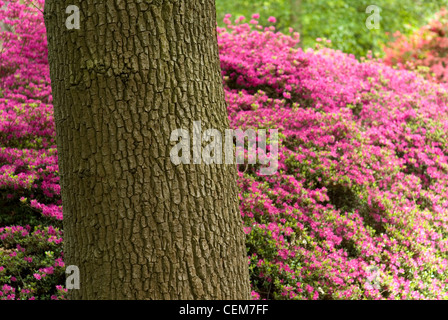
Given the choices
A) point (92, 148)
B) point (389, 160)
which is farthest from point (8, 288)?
point (389, 160)

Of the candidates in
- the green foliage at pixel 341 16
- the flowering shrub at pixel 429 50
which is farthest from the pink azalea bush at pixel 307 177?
the green foliage at pixel 341 16

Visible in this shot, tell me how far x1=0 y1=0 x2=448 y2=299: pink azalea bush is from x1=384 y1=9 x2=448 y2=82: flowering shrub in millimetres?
2292

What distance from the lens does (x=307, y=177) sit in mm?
4328

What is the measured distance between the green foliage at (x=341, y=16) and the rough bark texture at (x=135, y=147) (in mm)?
11666

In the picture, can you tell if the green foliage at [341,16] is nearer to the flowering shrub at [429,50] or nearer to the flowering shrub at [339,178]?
the flowering shrub at [429,50]

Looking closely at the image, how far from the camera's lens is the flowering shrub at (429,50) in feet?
27.9

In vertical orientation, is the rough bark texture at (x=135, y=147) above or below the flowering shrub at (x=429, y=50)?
below

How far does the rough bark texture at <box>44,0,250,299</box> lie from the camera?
6.68 ft

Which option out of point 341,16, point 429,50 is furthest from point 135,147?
point 341,16

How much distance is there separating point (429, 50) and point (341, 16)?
5.31 m

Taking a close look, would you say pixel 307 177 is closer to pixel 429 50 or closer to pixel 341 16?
pixel 429 50

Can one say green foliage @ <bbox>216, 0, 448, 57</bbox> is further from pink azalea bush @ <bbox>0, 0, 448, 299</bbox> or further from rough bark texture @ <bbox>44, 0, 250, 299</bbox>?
rough bark texture @ <bbox>44, 0, 250, 299</bbox>

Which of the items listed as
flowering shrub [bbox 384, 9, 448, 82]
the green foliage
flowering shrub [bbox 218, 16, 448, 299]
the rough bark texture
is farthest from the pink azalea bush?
the green foliage

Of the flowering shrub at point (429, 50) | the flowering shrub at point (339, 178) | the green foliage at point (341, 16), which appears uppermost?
the green foliage at point (341, 16)
